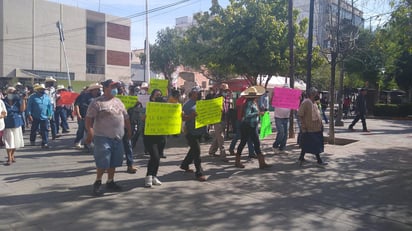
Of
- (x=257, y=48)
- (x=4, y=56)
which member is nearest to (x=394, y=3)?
(x=257, y=48)

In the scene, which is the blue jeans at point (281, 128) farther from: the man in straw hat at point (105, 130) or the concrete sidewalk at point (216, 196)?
the man in straw hat at point (105, 130)

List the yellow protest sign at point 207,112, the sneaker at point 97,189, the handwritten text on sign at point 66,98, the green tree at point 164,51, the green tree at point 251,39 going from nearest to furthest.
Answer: the sneaker at point 97,189 < the yellow protest sign at point 207,112 < the handwritten text on sign at point 66,98 < the green tree at point 251,39 < the green tree at point 164,51

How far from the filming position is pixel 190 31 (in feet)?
56.7

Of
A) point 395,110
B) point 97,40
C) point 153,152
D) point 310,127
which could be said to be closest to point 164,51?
point 97,40

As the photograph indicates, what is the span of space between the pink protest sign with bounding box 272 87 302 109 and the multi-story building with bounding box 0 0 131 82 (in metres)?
26.6

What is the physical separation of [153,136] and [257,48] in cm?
873

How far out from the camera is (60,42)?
3728cm

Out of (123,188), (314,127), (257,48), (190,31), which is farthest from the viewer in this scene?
(190,31)

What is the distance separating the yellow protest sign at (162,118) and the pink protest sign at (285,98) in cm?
385

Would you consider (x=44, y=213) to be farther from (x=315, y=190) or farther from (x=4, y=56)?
(x=4, y=56)

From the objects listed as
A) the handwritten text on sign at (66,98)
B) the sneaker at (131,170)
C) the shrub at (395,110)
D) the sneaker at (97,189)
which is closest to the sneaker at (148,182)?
the sneaker at (97,189)

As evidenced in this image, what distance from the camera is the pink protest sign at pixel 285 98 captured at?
9750 millimetres

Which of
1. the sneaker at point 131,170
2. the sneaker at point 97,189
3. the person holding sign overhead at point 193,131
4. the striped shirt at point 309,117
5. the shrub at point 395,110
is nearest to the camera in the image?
the sneaker at point 97,189

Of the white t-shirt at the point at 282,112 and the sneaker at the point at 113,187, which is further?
the white t-shirt at the point at 282,112
